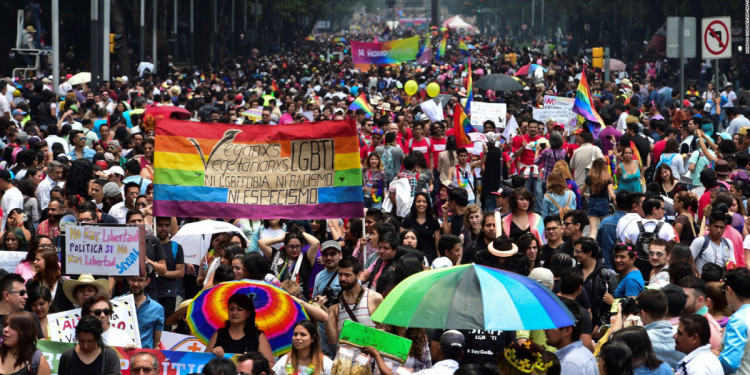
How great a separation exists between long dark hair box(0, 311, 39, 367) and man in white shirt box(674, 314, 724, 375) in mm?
3731

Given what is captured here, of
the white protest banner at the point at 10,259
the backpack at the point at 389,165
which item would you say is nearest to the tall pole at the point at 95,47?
the backpack at the point at 389,165

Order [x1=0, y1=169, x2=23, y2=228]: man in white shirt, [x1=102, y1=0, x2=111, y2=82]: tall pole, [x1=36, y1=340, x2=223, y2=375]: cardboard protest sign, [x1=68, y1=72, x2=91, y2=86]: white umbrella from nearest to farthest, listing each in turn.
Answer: [x1=36, y1=340, x2=223, y2=375]: cardboard protest sign < [x1=0, y1=169, x2=23, y2=228]: man in white shirt < [x1=68, y1=72, x2=91, y2=86]: white umbrella < [x1=102, y1=0, x2=111, y2=82]: tall pole

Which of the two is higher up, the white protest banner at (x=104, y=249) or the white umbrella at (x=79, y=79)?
the white umbrella at (x=79, y=79)

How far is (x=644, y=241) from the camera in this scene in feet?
35.7

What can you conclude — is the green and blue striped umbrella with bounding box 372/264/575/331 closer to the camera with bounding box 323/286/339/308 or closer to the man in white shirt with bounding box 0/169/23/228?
the camera with bounding box 323/286/339/308

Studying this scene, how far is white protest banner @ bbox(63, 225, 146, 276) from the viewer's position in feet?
31.1

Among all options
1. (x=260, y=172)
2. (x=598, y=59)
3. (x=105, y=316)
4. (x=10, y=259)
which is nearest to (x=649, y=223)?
(x=260, y=172)

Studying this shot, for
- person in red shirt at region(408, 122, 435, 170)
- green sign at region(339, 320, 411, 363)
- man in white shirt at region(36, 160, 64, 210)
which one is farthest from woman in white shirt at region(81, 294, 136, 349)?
person in red shirt at region(408, 122, 435, 170)

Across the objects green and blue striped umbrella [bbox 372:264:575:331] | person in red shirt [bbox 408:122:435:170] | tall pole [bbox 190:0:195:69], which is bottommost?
green and blue striped umbrella [bbox 372:264:575:331]

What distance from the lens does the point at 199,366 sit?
809 cm

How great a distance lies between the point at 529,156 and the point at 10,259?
8074 millimetres

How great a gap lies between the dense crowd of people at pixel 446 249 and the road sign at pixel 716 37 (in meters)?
1.83

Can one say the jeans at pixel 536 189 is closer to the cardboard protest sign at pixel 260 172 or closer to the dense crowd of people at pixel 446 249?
the dense crowd of people at pixel 446 249

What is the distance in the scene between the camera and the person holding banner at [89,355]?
760 centimetres
